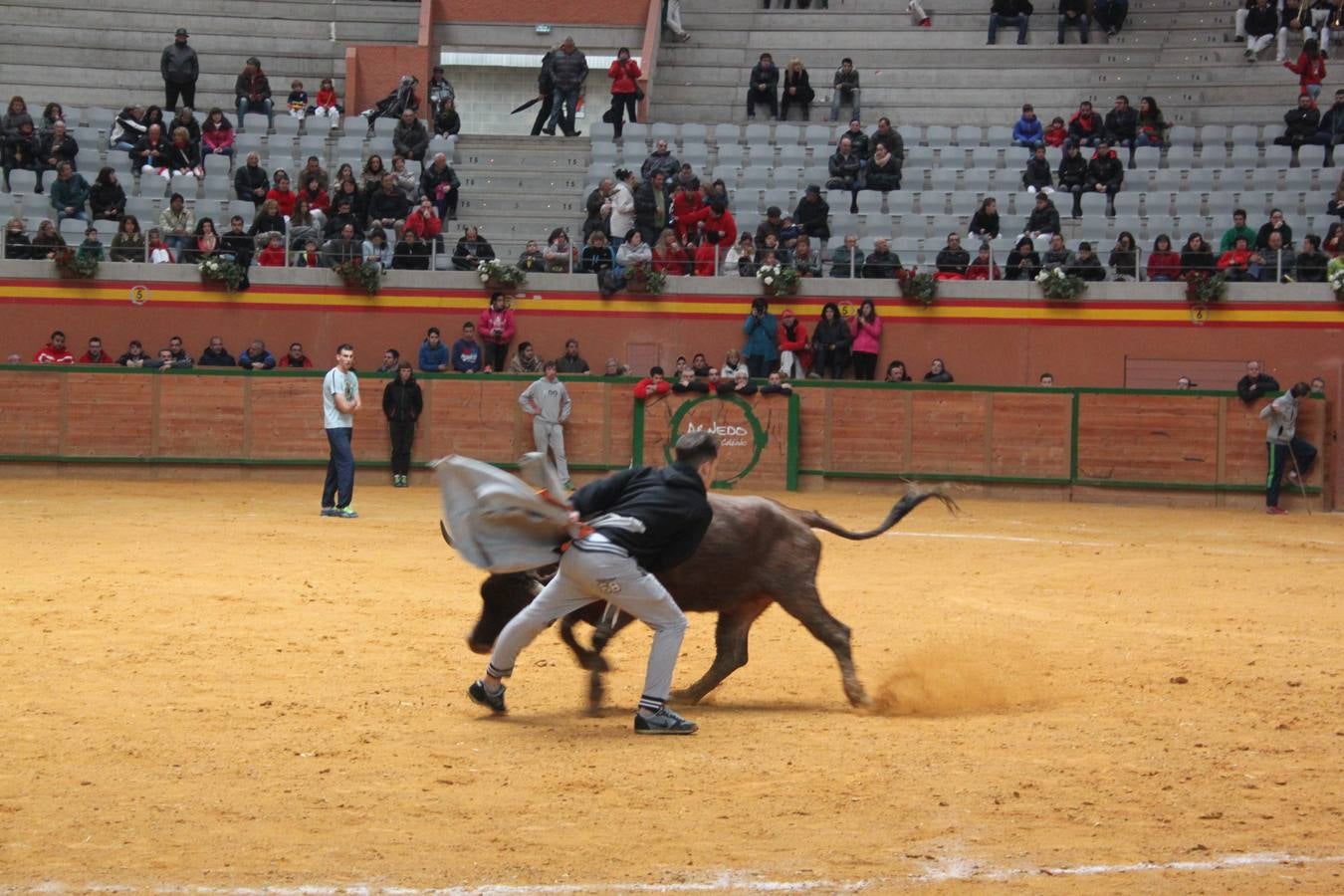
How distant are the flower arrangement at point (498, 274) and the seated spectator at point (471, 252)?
157 mm

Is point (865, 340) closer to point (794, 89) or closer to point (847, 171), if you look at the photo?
point (847, 171)

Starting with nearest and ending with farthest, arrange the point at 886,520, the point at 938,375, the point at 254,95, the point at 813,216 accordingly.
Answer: the point at 886,520, the point at 938,375, the point at 813,216, the point at 254,95

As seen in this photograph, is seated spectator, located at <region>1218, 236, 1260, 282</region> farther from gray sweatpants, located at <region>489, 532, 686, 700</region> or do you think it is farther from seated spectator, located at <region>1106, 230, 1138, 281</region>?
gray sweatpants, located at <region>489, 532, 686, 700</region>

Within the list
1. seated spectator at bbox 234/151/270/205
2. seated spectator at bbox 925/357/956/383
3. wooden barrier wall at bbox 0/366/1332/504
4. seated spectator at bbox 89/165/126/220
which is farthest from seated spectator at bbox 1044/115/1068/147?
seated spectator at bbox 89/165/126/220

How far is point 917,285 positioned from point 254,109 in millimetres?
13560

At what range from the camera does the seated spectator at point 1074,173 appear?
2975cm

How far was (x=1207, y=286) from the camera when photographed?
88.0 ft

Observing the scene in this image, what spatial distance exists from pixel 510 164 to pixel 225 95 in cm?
630

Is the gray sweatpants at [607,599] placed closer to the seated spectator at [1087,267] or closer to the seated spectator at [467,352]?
the seated spectator at [467,352]

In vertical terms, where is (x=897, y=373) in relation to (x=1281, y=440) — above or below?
above

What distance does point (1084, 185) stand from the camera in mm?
29766

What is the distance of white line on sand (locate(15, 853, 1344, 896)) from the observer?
6055 mm

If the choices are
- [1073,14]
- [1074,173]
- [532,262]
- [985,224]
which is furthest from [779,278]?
[1073,14]

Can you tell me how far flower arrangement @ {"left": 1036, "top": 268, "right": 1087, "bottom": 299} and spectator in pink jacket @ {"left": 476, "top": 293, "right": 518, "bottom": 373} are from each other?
28.8ft
